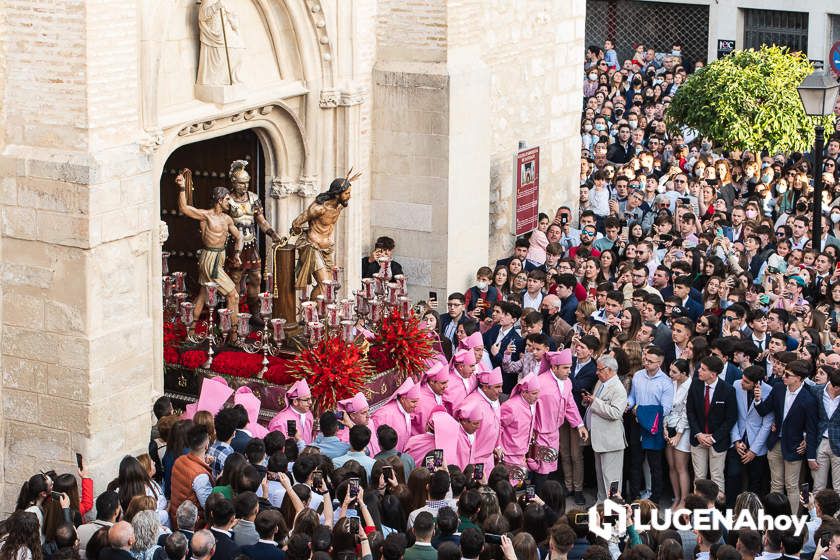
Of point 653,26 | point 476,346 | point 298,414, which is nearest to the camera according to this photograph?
point 298,414

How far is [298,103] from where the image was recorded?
663 inches

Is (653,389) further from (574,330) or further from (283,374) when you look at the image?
(283,374)

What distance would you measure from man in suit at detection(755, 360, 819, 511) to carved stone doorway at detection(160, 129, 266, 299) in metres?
6.00

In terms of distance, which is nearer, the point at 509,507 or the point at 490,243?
the point at 509,507

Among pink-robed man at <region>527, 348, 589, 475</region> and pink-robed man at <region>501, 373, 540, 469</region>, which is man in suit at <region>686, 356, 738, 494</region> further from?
pink-robed man at <region>501, 373, 540, 469</region>

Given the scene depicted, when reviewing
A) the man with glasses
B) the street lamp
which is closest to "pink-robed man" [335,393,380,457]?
the man with glasses

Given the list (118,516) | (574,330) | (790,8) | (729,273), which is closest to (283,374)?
(574,330)

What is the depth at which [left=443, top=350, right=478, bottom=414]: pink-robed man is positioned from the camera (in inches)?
573

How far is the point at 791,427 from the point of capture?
44.5 feet

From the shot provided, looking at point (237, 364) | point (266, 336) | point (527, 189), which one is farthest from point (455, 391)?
point (527, 189)

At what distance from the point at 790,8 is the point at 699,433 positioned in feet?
65.0

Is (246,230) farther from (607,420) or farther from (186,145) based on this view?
(607,420)

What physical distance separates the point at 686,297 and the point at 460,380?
286 cm

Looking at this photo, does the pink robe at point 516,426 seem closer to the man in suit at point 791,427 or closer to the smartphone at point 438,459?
the man in suit at point 791,427
